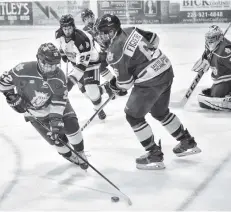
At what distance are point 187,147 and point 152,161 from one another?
0.31 m

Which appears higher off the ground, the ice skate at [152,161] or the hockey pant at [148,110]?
the hockey pant at [148,110]

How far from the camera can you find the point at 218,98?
4922 mm

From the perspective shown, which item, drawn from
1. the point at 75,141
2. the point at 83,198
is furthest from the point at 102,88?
the point at 83,198

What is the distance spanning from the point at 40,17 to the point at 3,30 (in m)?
0.79

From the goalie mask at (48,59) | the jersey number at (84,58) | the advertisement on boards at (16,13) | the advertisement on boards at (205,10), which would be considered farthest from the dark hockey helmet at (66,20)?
the advertisement on boards at (16,13)

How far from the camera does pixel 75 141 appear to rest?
11.4 feet

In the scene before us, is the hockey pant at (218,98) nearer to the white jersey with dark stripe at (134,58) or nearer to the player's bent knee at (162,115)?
the player's bent knee at (162,115)

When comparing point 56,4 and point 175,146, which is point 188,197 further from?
point 56,4

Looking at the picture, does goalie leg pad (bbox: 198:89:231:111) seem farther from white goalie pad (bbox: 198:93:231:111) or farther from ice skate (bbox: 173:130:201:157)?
ice skate (bbox: 173:130:201:157)

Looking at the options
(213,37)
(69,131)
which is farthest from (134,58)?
(213,37)

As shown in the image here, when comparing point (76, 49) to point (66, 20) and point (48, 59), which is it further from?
point (48, 59)

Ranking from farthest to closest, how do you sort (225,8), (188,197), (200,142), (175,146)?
(225,8) → (200,142) → (175,146) → (188,197)

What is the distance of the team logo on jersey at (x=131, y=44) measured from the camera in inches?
127

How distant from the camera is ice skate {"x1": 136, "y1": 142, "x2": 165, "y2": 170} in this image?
3551mm
